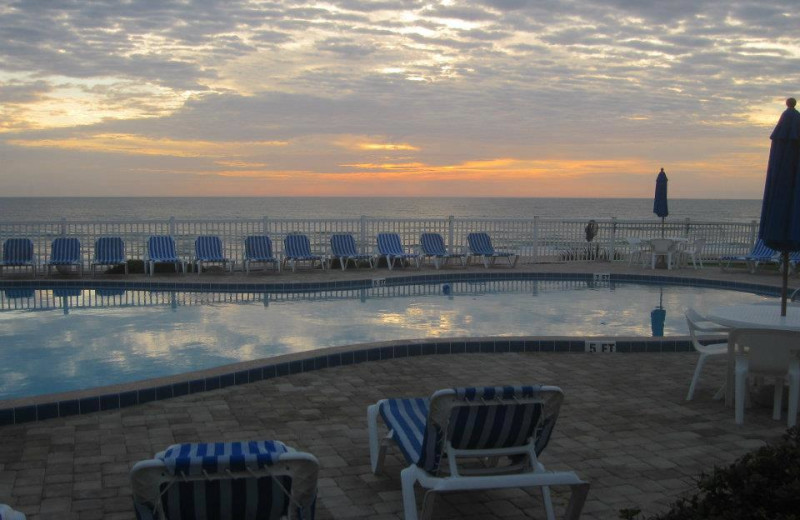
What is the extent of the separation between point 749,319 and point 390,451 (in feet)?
8.03

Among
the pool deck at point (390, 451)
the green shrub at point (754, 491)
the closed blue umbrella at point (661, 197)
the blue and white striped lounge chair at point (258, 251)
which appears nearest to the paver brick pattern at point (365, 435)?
the pool deck at point (390, 451)

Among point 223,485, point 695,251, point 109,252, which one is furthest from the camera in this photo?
point 695,251

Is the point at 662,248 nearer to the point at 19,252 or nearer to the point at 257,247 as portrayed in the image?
the point at 257,247

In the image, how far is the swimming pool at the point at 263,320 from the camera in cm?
669

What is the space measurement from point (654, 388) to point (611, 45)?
33.7 ft

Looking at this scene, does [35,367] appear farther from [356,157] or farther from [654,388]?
[356,157]

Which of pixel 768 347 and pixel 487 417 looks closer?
pixel 487 417

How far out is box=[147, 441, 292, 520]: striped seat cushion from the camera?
2.15 metres

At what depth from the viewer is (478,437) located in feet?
9.61

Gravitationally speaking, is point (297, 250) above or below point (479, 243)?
below

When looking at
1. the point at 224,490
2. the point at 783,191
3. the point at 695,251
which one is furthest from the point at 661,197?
the point at 224,490

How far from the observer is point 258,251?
13.0 metres

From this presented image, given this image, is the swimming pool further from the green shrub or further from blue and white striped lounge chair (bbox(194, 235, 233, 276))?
the green shrub

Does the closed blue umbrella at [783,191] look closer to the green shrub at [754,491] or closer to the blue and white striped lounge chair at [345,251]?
the green shrub at [754,491]
